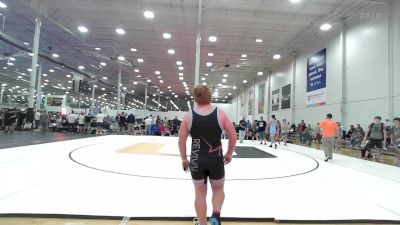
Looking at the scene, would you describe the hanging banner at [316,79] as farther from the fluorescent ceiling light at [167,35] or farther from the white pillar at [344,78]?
the fluorescent ceiling light at [167,35]

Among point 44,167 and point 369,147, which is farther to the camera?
point 369,147

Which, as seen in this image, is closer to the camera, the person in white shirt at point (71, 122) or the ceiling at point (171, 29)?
the ceiling at point (171, 29)

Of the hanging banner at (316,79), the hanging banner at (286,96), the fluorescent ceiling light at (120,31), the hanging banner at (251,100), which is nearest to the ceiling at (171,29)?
the fluorescent ceiling light at (120,31)

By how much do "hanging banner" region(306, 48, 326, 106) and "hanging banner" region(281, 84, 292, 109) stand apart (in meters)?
3.20

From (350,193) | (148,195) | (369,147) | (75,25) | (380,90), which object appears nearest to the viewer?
(148,195)

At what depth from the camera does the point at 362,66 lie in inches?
530

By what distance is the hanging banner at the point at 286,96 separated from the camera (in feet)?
72.6

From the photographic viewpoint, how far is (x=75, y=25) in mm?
17266

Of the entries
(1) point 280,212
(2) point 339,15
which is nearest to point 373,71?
(2) point 339,15

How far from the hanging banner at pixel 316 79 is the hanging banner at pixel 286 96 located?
3198mm

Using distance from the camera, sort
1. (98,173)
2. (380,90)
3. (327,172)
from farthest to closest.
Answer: (380,90)
(327,172)
(98,173)

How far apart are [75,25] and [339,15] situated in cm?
1429

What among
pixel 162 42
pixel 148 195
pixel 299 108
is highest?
pixel 162 42

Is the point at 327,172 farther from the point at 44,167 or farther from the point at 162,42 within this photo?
the point at 162,42
